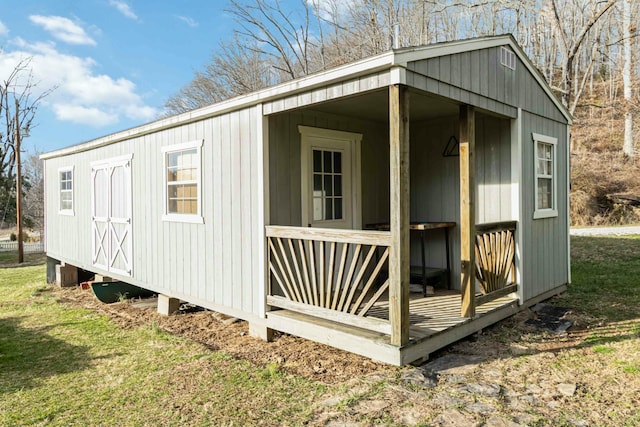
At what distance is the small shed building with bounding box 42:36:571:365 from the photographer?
12.2ft

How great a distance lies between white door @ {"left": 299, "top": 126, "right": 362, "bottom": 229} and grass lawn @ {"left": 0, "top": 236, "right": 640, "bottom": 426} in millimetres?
2006

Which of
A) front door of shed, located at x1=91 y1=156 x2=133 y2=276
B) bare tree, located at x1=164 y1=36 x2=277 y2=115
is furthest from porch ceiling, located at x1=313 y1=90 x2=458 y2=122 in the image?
bare tree, located at x1=164 y1=36 x2=277 y2=115

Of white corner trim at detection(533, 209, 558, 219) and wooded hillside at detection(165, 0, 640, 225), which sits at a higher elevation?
wooded hillside at detection(165, 0, 640, 225)

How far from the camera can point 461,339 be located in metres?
4.38

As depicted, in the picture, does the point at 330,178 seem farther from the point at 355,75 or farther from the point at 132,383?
the point at 132,383

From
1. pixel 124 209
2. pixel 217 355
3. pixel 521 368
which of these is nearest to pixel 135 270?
pixel 124 209

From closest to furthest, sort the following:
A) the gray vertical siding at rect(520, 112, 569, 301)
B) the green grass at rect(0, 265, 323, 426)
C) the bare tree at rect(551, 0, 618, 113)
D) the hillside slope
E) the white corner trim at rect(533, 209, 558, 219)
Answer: the green grass at rect(0, 265, 323, 426), the gray vertical siding at rect(520, 112, 569, 301), the white corner trim at rect(533, 209, 558, 219), the bare tree at rect(551, 0, 618, 113), the hillside slope

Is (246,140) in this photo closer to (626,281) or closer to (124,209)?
(124,209)

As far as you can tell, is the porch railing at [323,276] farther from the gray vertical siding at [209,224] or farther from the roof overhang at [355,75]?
the roof overhang at [355,75]

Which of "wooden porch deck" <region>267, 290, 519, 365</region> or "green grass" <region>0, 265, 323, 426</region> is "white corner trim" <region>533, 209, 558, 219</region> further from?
"green grass" <region>0, 265, 323, 426</region>

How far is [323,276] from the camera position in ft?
13.2

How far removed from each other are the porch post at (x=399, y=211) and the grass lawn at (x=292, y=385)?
20.2 inches

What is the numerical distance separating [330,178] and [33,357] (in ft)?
12.3

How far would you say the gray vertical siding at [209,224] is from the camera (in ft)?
15.5
